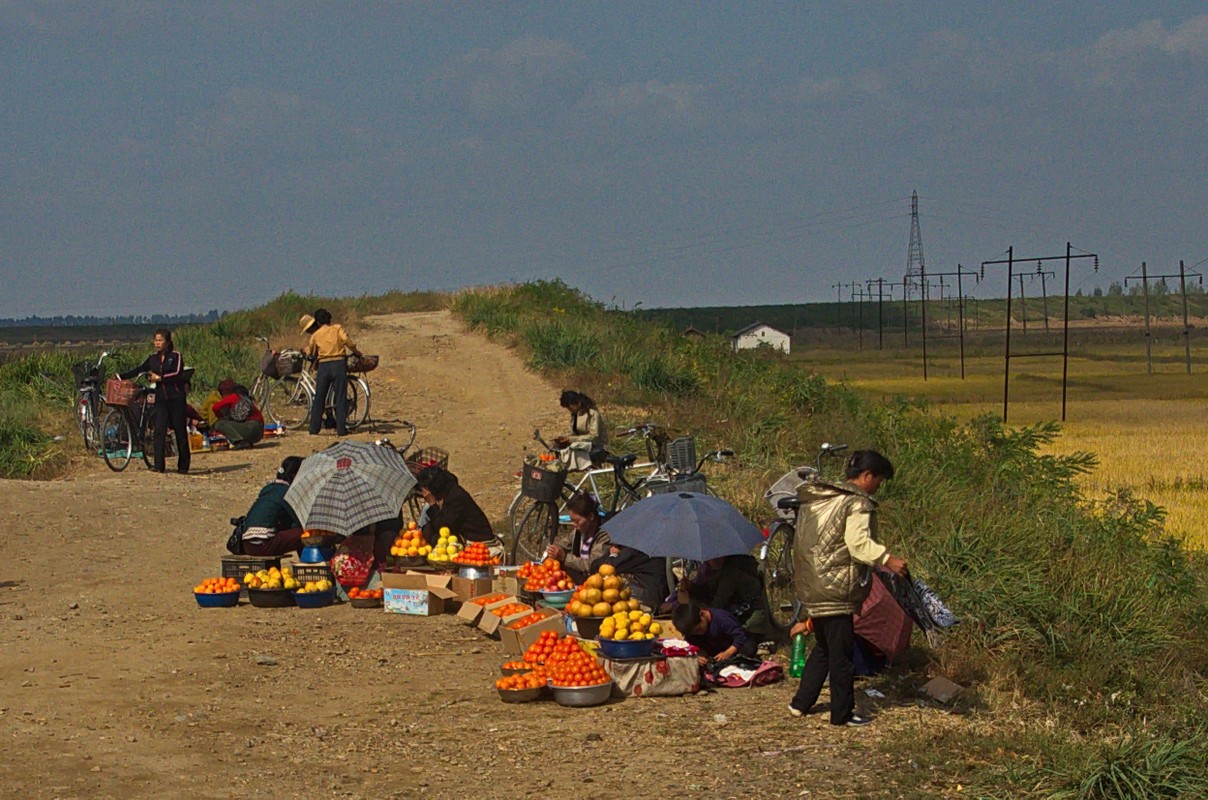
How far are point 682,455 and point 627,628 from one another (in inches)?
140

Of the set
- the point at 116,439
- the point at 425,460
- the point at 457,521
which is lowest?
the point at 457,521

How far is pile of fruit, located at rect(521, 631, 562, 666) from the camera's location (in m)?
9.69

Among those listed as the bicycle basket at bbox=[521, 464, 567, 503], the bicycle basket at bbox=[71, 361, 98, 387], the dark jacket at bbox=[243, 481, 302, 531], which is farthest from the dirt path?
the bicycle basket at bbox=[71, 361, 98, 387]

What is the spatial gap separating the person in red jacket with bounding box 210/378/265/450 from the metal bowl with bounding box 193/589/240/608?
9.51 metres

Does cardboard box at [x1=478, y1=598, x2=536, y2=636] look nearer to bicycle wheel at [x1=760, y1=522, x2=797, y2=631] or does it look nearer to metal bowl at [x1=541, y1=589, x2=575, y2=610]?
metal bowl at [x1=541, y1=589, x2=575, y2=610]

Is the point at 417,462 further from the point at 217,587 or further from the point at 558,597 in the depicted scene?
the point at 558,597

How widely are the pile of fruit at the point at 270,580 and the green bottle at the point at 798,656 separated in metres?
4.64

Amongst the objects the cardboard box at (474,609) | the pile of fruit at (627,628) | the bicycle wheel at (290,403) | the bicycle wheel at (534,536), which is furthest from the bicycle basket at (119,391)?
the pile of fruit at (627,628)

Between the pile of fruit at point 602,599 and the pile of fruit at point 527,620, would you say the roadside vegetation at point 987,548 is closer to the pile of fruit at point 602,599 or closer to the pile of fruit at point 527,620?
the pile of fruit at point 602,599

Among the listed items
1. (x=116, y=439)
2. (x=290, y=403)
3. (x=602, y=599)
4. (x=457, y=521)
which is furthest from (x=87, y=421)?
(x=602, y=599)

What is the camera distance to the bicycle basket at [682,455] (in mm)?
13086

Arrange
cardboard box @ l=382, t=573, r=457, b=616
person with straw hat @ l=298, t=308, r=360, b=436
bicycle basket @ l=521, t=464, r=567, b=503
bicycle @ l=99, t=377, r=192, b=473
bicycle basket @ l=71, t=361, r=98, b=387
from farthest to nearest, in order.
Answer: bicycle basket @ l=71, t=361, r=98, b=387, person with straw hat @ l=298, t=308, r=360, b=436, bicycle @ l=99, t=377, r=192, b=473, bicycle basket @ l=521, t=464, r=567, b=503, cardboard box @ l=382, t=573, r=457, b=616

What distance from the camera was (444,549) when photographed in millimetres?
12492

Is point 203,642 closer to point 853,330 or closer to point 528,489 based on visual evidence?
point 528,489
